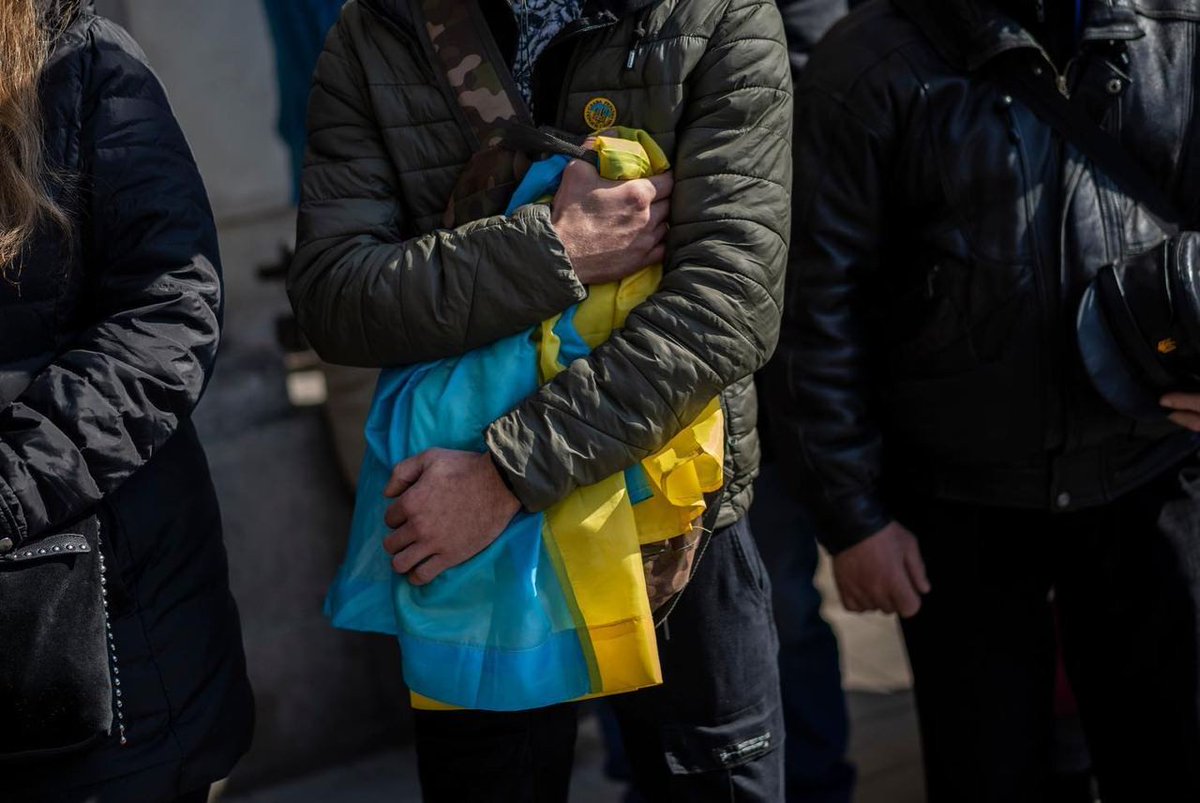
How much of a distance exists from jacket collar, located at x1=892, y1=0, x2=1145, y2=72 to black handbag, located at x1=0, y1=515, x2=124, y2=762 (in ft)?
5.31

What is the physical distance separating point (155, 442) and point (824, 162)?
4.19 feet

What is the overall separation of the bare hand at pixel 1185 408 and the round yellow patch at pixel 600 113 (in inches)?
43.1

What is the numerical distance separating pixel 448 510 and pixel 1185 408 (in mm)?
1299

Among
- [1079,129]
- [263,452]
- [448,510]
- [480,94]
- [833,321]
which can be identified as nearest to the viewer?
[448,510]

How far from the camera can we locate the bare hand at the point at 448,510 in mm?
2057

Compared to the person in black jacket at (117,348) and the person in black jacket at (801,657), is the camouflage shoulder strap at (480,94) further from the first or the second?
the person in black jacket at (801,657)

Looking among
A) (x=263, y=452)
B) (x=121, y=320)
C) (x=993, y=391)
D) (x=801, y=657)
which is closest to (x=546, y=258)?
(x=121, y=320)

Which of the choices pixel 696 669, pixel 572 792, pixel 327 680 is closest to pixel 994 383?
pixel 696 669

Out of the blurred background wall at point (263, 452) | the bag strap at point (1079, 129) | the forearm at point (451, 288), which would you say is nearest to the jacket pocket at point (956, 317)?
the bag strap at point (1079, 129)

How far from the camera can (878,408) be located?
2.78 meters

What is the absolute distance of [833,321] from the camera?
2.68 metres

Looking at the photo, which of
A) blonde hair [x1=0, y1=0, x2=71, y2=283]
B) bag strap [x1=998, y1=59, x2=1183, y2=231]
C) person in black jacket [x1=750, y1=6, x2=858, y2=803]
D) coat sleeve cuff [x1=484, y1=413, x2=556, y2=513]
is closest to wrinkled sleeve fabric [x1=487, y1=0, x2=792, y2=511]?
coat sleeve cuff [x1=484, y1=413, x2=556, y2=513]

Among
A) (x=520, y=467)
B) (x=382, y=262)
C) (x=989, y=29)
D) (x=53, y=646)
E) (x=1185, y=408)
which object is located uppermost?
(x=989, y=29)

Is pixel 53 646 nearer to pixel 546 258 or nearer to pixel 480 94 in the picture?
pixel 546 258
